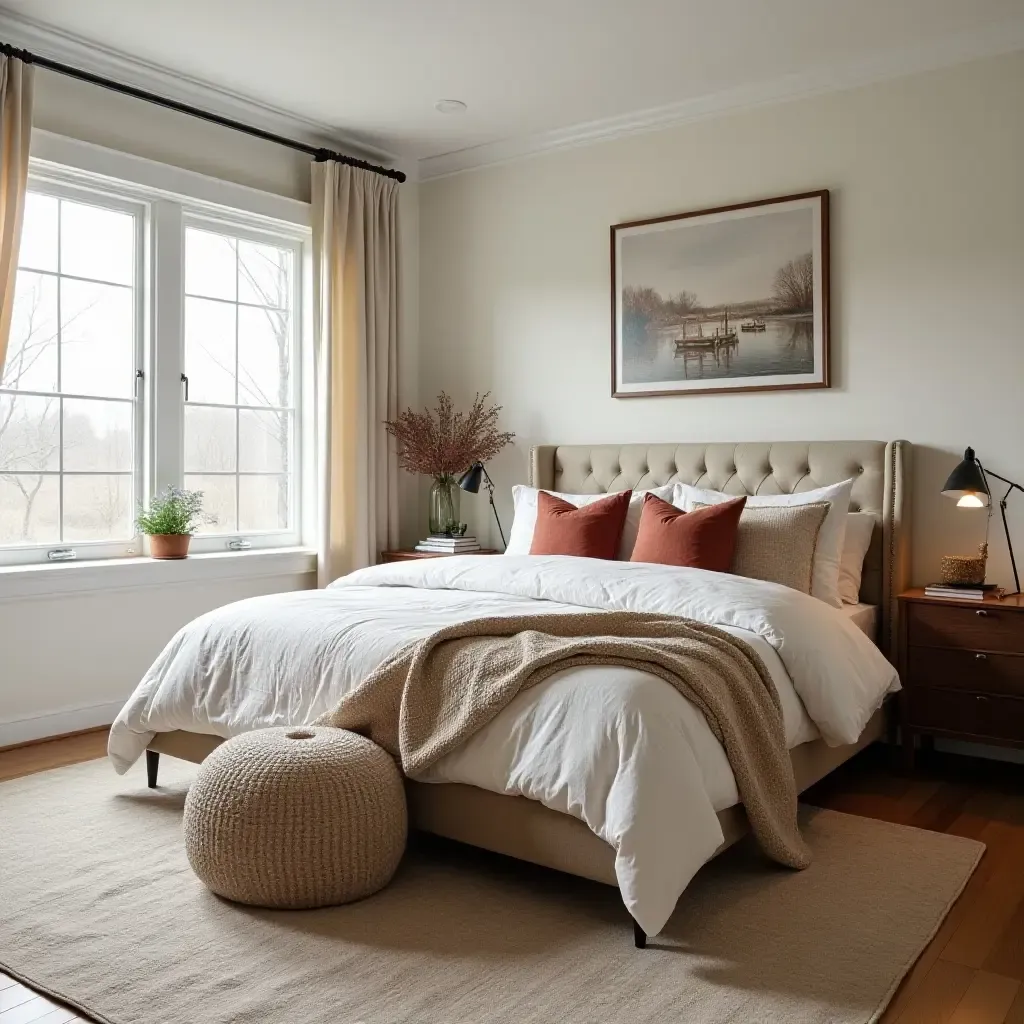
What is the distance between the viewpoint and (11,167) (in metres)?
3.92

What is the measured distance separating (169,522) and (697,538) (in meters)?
2.28

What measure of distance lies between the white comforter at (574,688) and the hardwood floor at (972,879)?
40cm

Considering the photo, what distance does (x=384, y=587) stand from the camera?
4023mm

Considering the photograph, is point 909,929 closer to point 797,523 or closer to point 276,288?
point 797,523

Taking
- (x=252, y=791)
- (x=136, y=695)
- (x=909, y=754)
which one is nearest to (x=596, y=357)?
(x=909, y=754)

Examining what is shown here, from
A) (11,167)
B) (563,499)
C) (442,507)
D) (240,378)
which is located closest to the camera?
(11,167)

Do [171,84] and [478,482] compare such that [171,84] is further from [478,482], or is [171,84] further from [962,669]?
[962,669]

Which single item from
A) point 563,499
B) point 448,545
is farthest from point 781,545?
point 448,545

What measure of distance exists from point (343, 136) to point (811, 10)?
2.43 m

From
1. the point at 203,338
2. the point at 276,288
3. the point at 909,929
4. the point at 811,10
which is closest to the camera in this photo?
A: the point at 909,929

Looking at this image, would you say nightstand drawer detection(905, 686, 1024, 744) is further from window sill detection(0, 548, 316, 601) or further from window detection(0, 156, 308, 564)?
window detection(0, 156, 308, 564)

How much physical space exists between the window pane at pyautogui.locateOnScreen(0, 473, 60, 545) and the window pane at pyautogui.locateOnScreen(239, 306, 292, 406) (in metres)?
1.06

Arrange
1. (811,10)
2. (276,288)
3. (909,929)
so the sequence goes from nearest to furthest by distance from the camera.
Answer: (909,929), (811,10), (276,288)

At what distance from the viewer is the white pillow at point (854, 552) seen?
13.1 ft
